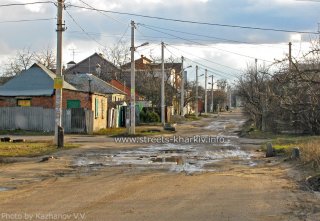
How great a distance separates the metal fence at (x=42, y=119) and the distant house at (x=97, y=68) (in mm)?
42385

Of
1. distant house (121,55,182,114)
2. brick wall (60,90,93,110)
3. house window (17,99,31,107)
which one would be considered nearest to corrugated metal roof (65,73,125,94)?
brick wall (60,90,93,110)

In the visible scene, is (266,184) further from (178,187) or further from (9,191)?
(9,191)

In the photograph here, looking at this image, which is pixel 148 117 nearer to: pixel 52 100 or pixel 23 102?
pixel 52 100

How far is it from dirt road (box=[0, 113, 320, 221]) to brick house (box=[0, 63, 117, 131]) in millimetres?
19634

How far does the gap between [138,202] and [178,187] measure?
86.4 inches

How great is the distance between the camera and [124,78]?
85.6 m

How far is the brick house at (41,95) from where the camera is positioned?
125ft

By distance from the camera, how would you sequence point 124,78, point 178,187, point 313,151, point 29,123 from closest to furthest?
point 178,187 → point 313,151 → point 29,123 → point 124,78

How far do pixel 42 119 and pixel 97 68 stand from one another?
4365cm

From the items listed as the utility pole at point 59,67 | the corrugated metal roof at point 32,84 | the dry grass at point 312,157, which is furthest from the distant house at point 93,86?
the dry grass at point 312,157

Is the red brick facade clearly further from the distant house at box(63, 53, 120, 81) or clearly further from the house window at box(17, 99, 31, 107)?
the distant house at box(63, 53, 120, 81)

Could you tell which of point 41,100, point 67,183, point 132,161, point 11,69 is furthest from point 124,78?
point 67,183

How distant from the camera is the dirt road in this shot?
8781mm

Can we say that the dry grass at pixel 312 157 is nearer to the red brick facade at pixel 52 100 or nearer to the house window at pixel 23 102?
the red brick facade at pixel 52 100
